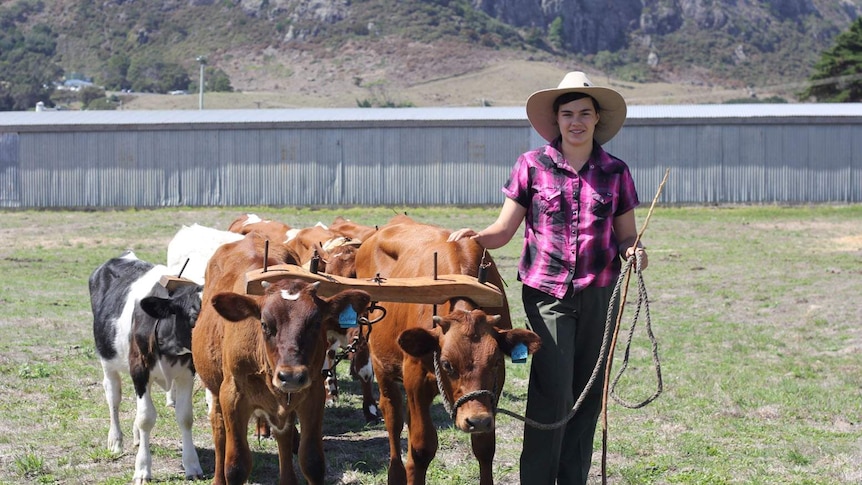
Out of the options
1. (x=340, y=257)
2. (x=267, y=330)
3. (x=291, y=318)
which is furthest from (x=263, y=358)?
(x=340, y=257)

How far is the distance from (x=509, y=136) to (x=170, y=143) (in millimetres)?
12256

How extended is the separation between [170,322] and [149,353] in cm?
31

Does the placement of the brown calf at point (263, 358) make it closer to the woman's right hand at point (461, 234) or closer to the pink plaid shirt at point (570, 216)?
the woman's right hand at point (461, 234)

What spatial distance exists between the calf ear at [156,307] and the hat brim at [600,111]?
312 cm

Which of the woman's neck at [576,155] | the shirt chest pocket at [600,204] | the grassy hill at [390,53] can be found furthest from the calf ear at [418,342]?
the grassy hill at [390,53]

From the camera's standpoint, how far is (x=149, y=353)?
8.10 metres

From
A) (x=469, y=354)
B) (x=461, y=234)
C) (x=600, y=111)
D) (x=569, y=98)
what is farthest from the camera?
(x=461, y=234)

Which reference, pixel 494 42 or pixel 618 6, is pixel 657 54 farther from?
pixel 494 42

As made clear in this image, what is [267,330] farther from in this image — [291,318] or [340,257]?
[340,257]

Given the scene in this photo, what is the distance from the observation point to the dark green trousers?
6.12m

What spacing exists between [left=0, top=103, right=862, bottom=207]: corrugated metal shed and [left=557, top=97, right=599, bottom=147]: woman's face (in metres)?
32.1

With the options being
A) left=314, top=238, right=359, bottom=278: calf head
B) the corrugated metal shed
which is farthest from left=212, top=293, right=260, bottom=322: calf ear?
the corrugated metal shed

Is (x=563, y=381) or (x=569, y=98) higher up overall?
(x=569, y=98)

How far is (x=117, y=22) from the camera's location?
387 feet
